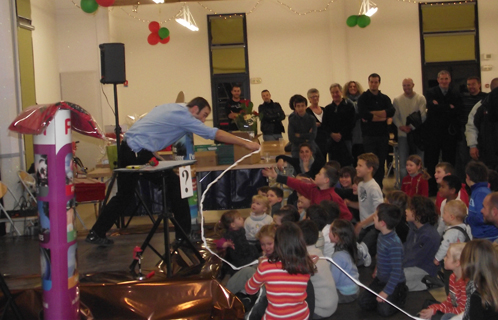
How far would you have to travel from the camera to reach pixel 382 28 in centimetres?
1098

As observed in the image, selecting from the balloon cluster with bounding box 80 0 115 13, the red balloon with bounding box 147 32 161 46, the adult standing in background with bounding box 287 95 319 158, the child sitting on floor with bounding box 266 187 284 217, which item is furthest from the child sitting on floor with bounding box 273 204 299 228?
the red balloon with bounding box 147 32 161 46

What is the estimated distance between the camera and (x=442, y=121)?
23.5 ft

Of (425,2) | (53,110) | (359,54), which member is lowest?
(53,110)

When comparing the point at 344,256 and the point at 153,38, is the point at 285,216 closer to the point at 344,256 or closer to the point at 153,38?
the point at 344,256

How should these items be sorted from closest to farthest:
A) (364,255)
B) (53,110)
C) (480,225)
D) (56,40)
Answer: (53,110) < (480,225) < (364,255) < (56,40)

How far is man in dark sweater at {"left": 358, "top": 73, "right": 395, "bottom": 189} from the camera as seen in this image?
7.24 meters

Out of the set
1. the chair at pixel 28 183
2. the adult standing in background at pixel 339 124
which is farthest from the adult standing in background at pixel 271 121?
the chair at pixel 28 183

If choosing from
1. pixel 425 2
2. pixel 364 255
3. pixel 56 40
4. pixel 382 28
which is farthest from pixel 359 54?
pixel 364 255

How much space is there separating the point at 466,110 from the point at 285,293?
200 inches

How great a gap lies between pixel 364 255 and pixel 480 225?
2.91 ft

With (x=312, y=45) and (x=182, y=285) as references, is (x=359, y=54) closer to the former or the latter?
(x=312, y=45)

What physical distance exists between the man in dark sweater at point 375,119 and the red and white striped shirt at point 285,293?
4469 mm

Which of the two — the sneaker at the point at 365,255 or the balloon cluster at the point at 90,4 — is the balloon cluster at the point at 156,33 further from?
the sneaker at the point at 365,255

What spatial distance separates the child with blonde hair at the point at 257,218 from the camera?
15.6ft
